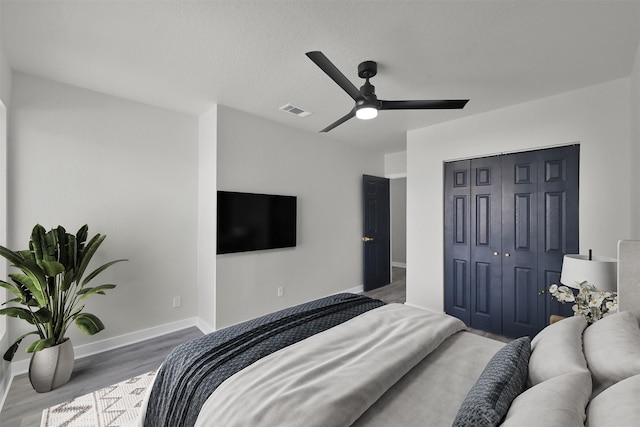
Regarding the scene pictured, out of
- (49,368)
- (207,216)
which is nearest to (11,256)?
(49,368)

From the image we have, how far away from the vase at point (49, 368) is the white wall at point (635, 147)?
463cm

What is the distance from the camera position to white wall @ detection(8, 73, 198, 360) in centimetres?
261

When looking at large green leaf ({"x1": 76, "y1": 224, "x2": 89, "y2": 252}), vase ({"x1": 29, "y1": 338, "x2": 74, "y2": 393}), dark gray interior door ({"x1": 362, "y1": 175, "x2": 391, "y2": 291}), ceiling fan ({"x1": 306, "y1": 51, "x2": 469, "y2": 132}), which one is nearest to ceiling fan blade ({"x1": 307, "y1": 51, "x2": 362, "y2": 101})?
ceiling fan ({"x1": 306, "y1": 51, "x2": 469, "y2": 132})

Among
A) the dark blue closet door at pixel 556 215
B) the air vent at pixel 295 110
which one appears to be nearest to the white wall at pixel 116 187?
the air vent at pixel 295 110

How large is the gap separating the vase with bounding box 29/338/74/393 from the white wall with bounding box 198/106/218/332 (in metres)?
1.29

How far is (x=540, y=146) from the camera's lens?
3.09m

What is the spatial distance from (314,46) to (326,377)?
7.06ft

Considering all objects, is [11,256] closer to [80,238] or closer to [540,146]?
[80,238]

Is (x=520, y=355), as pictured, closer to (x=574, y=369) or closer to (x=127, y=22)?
(x=574, y=369)

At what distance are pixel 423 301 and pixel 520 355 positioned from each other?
9.24 feet

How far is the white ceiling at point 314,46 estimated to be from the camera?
1.80 metres

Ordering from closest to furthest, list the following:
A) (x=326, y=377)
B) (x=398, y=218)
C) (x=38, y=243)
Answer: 1. (x=326, y=377)
2. (x=38, y=243)
3. (x=398, y=218)

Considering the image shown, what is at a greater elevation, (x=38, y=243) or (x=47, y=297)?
(x=38, y=243)

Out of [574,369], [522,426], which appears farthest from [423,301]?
[522,426]
